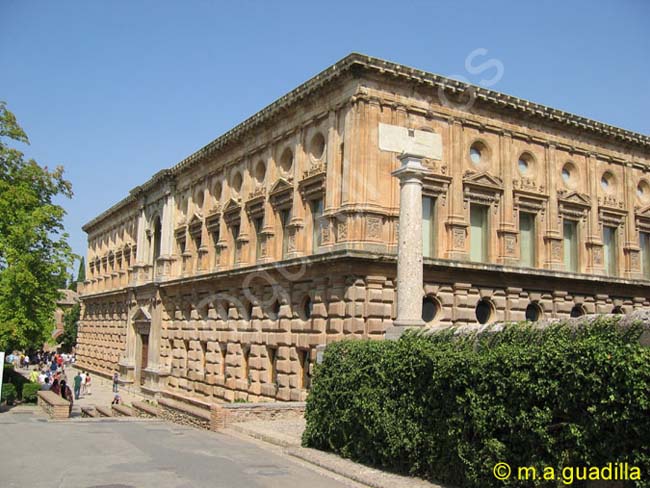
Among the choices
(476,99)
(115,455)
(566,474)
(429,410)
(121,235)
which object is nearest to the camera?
(566,474)

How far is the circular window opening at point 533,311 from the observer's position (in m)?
26.9

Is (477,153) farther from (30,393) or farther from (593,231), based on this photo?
(30,393)

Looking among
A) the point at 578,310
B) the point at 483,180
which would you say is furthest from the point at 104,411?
the point at 578,310

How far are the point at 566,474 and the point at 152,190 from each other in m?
39.7

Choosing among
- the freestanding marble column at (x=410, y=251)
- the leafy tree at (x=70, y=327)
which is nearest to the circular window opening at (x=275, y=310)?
the freestanding marble column at (x=410, y=251)

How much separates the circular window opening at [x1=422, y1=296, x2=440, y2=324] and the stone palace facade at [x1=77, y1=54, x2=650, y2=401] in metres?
0.05

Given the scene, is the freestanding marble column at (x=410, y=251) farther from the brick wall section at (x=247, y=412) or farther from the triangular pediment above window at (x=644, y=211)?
the triangular pediment above window at (x=644, y=211)

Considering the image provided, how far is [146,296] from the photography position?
145 ft

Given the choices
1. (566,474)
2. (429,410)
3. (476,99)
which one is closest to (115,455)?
(429,410)

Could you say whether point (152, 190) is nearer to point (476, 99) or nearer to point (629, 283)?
point (476, 99)

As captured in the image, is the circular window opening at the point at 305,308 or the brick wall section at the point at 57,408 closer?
the circular window opening at the point at 305,308

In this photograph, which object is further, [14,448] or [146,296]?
[146,296]

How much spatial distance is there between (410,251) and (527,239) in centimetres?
1208

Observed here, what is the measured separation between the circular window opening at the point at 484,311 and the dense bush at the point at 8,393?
21083 mm
